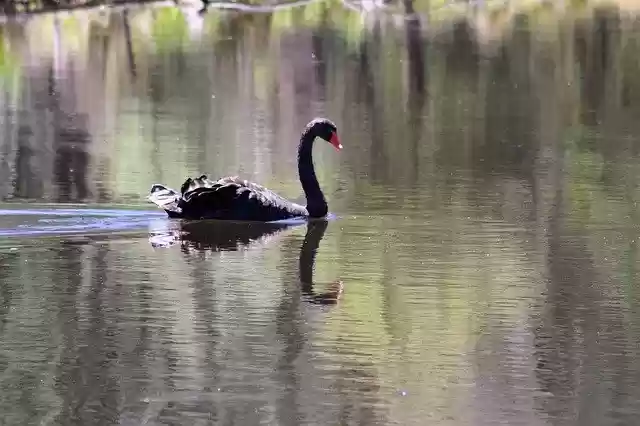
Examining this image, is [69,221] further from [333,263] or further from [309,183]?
[333,263]

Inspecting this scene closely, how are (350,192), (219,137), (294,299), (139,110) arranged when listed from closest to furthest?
1. (294,299)
2. (350,192)
3. (219,137)
4. (139,110)

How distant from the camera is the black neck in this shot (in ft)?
37.7

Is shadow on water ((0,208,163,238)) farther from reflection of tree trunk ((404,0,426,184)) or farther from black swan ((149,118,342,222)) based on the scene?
reflection of tree trunk ((404,0,426,184))

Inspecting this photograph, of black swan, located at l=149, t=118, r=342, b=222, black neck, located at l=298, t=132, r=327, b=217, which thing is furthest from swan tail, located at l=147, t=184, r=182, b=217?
black neck, located at l=298, t=132, r=327, b=217

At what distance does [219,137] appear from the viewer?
16.4 m

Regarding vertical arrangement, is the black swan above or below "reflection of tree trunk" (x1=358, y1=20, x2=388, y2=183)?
below

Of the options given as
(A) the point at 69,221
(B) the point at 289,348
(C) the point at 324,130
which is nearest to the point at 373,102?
(C) the point at 324,130

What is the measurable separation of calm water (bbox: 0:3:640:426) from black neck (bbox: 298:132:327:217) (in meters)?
0.21

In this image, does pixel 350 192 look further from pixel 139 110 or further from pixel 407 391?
pixel 139 110

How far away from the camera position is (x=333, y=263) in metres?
9.68

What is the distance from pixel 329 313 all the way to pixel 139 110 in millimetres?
11918

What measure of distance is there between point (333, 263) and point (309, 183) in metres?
2.08

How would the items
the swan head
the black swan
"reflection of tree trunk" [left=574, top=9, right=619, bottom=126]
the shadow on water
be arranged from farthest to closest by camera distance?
1. "reflection of tree trunk" [left=574, top=9, right=619, bottom=126]
2. the swan head
3. the black swan
4. the shadow on water

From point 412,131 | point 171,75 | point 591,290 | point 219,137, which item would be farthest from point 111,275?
point 171,75
